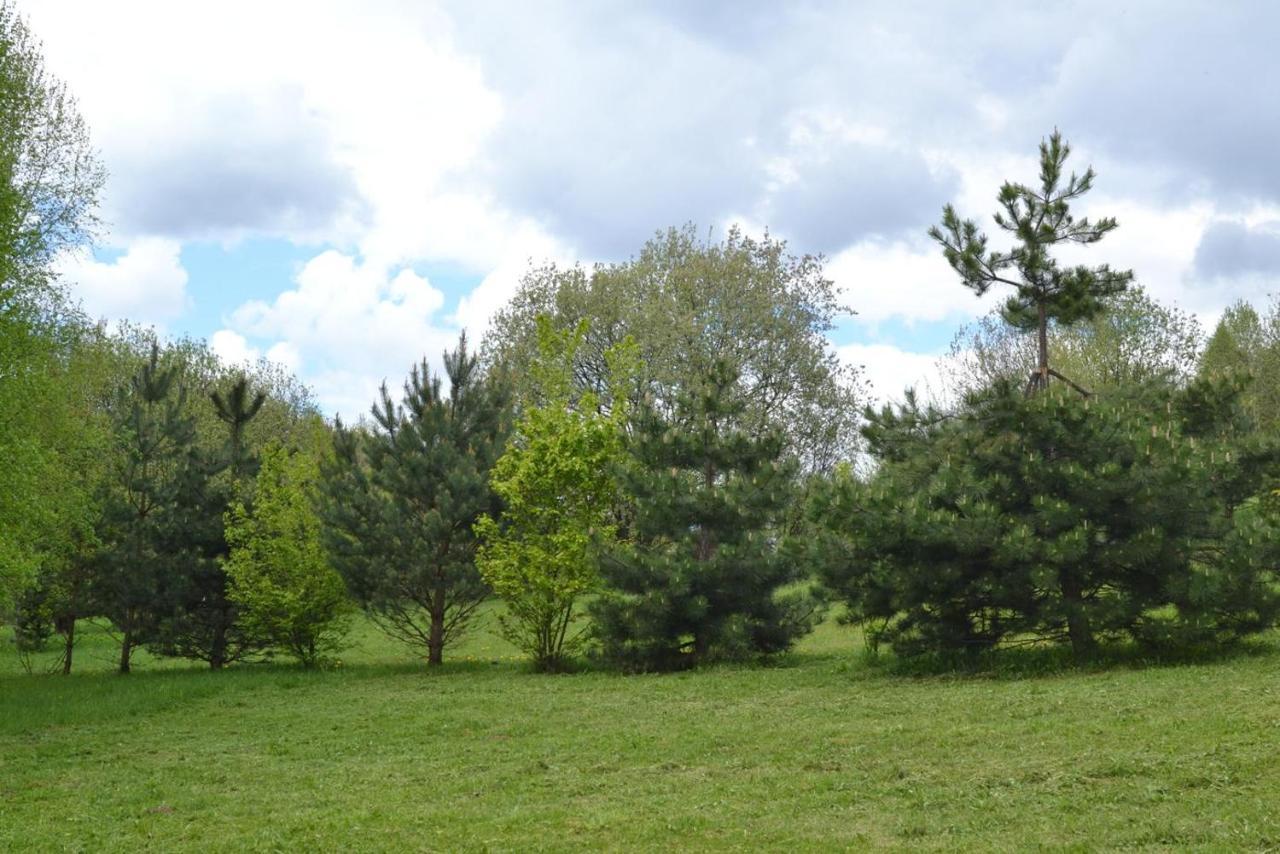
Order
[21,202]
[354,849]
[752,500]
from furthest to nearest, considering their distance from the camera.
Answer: [752,500] → [21,202] → [354,849]

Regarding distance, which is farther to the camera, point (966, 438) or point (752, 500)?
point (752, 500)

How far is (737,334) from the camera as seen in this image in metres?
34.7

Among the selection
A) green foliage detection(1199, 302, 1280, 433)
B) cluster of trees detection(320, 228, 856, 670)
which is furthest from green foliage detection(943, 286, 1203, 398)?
cluster of trees detection(320, 228, 856, 670)

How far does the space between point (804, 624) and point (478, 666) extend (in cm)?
680

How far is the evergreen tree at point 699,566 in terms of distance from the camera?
58.1ft

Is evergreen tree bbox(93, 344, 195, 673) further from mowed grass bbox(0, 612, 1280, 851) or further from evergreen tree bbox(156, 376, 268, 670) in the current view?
mowed grass bbox(0, 612, 1280, 851)

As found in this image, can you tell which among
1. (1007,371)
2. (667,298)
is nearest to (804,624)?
(667,298)

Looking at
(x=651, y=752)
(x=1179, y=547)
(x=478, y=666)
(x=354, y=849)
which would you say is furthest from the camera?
(x=478, y=666)

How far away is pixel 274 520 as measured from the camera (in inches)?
878

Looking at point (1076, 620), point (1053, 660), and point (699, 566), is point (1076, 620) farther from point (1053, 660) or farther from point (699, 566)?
point (699, 566)

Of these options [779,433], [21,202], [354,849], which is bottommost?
[354,849]

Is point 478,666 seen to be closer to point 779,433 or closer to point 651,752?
point 779,433

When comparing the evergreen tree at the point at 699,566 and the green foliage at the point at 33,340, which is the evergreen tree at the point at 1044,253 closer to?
the evergreen tree at the point at 699,566

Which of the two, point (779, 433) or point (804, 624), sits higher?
point (779, 433)
